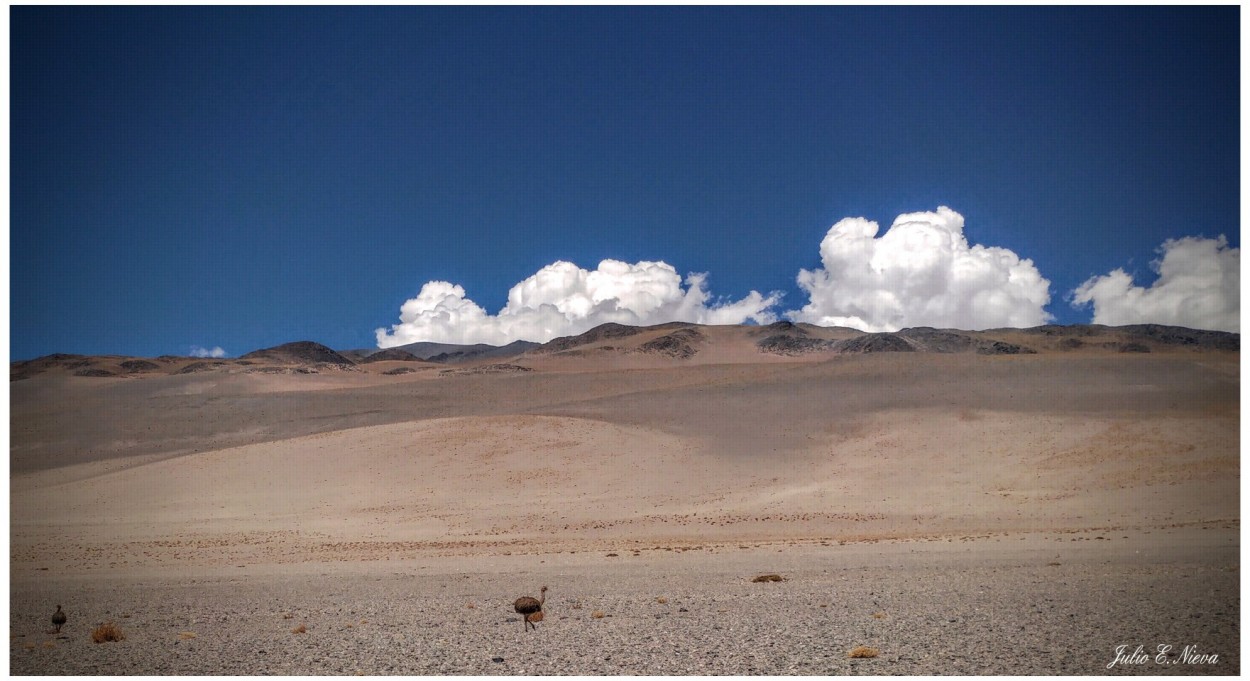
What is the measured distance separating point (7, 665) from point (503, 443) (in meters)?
23.3

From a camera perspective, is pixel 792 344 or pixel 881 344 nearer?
pixel 881 344

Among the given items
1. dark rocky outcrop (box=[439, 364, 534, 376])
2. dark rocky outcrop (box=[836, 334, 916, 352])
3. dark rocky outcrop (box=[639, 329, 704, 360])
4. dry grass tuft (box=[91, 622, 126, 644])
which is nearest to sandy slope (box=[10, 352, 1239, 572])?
dry grass tuft (box=[91, 622, 126, 644])

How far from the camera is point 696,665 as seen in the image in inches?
282

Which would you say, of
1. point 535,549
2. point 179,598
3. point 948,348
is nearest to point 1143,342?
point 948,348

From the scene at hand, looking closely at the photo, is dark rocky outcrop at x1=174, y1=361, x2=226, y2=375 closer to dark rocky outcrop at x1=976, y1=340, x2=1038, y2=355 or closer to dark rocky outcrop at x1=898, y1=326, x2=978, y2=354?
dark rocky outcrop at x1=898, y1=326, x2=978, y2=354

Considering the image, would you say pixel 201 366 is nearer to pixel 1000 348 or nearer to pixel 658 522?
pixel 658 522

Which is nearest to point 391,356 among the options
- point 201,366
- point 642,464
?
point 201,366

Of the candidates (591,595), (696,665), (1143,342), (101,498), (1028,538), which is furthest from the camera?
(1143,342)

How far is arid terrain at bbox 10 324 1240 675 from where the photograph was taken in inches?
308

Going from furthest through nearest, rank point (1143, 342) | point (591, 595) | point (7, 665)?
1. point (1143, 342)
2. point (591, 595)
3. point (7, 665)

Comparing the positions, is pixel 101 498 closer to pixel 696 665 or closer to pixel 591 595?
pixel 591 595

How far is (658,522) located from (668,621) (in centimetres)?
1140

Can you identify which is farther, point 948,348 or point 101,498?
point 948,348

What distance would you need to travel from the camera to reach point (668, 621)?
8664 millimetres
